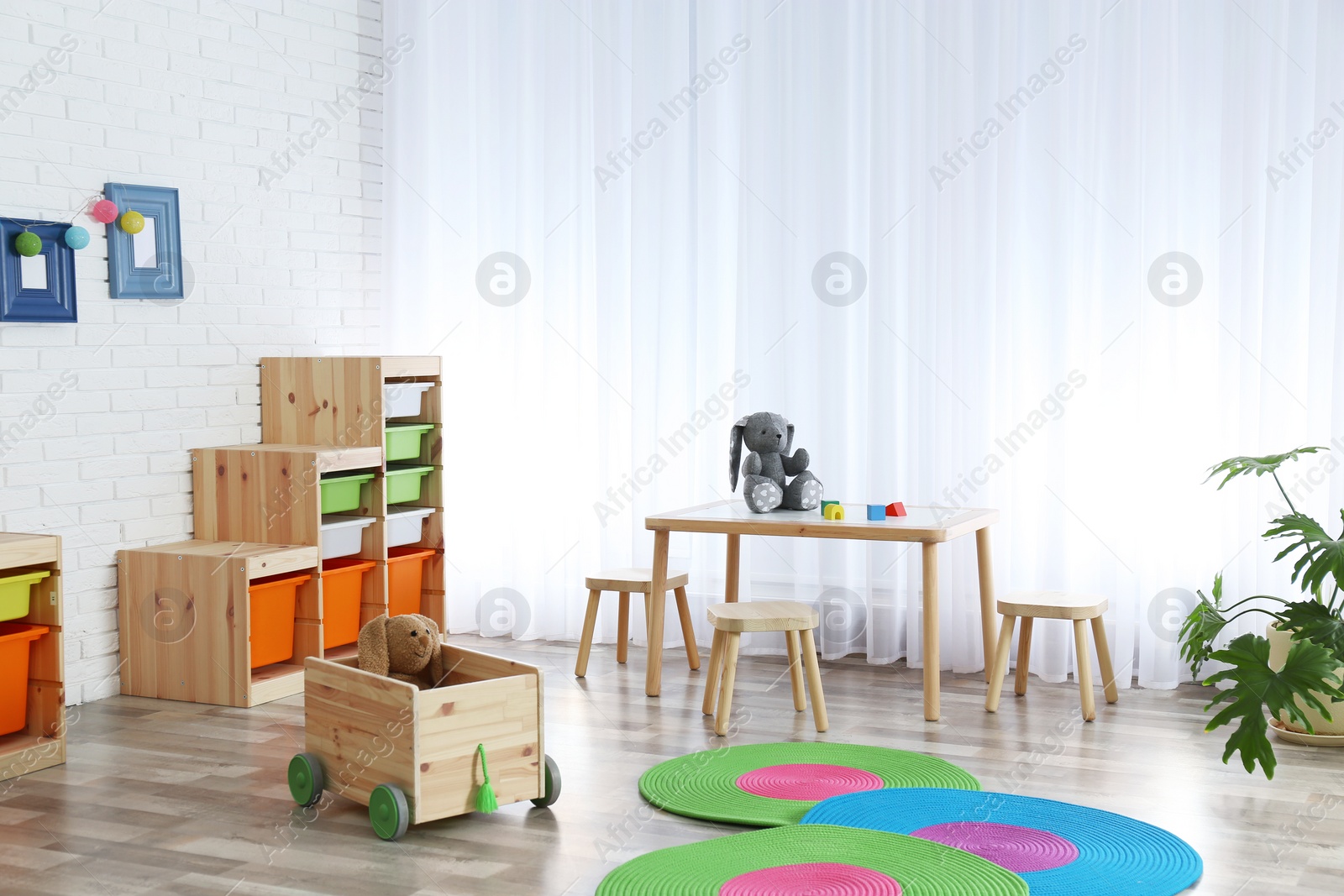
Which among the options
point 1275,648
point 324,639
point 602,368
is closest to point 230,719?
point 324,639

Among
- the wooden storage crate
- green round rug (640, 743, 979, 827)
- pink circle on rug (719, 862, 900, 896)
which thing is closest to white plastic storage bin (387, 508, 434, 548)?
the wooden storage crate

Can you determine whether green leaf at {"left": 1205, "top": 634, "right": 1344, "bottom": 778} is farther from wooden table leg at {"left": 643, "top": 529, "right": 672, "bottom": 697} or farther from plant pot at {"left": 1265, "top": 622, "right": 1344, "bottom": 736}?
wooden table leg at {"left": 643, "top": 529, "right": 672, "bottom": 697}

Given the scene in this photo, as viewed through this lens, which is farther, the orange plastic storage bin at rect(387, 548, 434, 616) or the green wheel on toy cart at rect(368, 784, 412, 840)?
the orange plastic storage bin at rect(387, 548, 434, 616)

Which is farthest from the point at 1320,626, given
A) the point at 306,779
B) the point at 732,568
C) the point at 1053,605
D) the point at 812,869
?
the point at 306,779

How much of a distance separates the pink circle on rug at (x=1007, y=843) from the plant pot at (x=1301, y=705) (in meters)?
1.02

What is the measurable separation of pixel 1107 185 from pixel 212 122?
9.58 ft

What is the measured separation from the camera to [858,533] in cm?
360

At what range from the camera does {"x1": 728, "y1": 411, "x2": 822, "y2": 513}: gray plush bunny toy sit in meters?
3.90

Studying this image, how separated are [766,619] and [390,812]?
46.0 inches

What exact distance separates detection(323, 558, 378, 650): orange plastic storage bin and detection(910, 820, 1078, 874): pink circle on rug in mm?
2302

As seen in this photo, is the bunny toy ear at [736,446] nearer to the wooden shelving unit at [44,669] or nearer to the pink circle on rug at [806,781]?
the pink circle on rug at [806,781]

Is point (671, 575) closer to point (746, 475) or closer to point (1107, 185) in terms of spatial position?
point (746, 475)

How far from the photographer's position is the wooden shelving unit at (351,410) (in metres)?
4.38

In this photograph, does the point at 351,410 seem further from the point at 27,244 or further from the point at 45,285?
the point at 27,244
